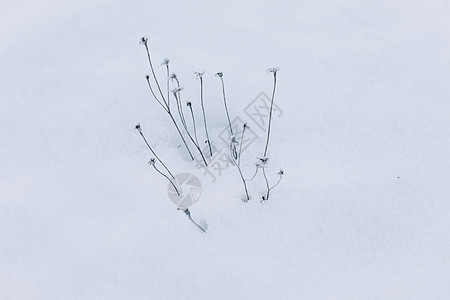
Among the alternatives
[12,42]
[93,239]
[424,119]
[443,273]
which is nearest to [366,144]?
[424,119]

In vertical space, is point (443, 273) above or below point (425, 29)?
below

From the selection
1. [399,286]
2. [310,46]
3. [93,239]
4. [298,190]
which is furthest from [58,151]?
[399,286]

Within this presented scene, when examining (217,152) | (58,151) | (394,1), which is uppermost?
(394,1)

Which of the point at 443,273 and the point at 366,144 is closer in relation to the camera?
the point at 443,273

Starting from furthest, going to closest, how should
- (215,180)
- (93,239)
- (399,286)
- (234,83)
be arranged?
(234,83) < (215,180) < (93,239) < (399,286)

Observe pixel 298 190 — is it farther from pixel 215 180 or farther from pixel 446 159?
pixel 446 159

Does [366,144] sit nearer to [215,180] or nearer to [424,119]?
[424,119]

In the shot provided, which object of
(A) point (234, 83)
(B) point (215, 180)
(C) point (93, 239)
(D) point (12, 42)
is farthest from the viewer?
(D) point (12, 42)
